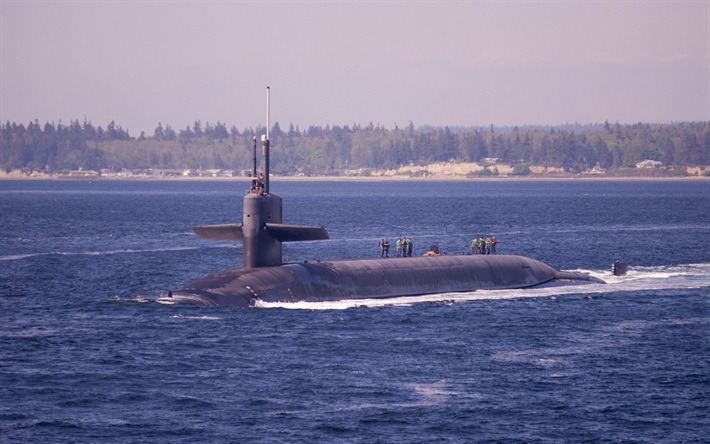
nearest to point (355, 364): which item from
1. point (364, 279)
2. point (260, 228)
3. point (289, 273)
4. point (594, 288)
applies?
point (289, 273)

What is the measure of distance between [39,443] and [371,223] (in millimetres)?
93458

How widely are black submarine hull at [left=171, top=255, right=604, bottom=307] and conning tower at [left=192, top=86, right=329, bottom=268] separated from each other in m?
0.87

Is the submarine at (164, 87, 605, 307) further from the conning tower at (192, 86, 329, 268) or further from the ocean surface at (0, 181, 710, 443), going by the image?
the ocean surface at (0, 181, 710, 443)

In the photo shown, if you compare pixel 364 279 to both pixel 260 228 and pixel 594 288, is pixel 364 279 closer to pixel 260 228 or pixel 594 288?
pixel 260 228

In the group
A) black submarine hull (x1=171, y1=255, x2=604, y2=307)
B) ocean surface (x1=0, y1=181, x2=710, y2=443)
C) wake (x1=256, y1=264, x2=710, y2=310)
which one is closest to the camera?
ocean surface (x1=0, y1=181, x2=710, y2=443)

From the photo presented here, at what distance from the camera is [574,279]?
58219 mm

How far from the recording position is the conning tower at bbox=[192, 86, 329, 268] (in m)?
44.4

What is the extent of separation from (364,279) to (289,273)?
4.56 m

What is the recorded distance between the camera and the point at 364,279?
158 ft

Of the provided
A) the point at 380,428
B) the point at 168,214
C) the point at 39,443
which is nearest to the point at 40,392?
the point at 39,443

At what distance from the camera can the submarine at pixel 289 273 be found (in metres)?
44.2

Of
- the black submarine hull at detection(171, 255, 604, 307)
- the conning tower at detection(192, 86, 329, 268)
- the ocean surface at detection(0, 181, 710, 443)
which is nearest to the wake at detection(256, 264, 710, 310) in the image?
the ocean surface at detection(0, 181, 710, 443)

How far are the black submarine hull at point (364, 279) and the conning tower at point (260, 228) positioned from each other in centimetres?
87

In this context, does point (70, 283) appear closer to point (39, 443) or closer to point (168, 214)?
point (39, 443)
